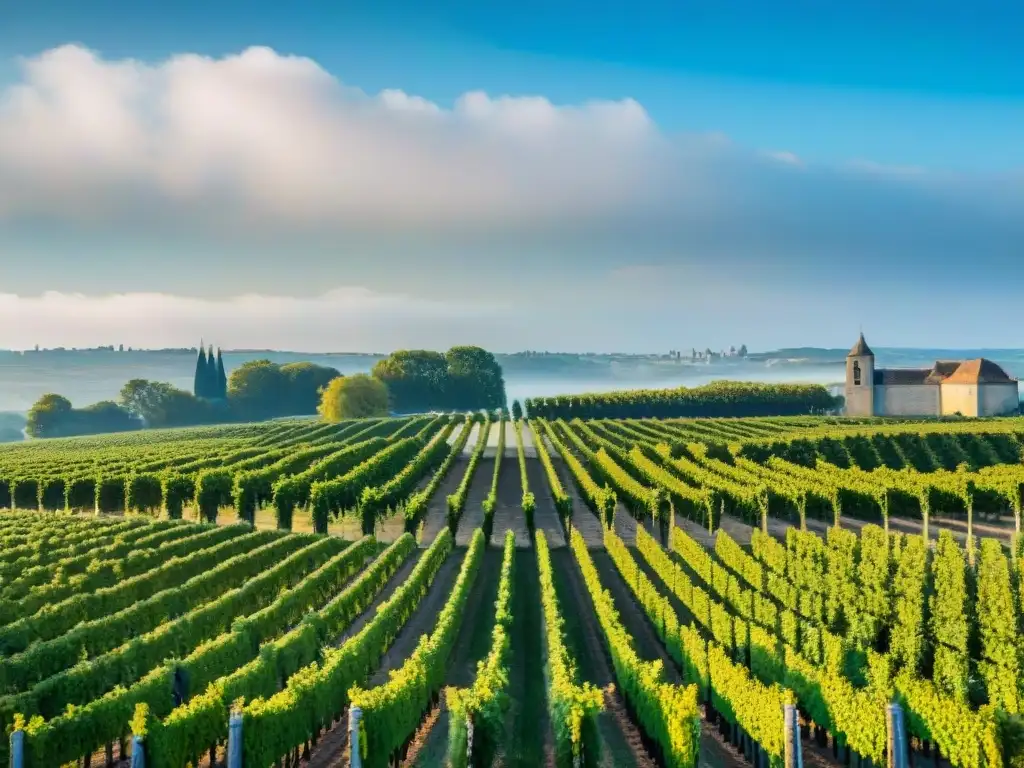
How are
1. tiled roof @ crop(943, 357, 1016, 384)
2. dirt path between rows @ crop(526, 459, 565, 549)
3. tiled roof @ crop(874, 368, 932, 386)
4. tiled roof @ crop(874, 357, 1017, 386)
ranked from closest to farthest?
dirt path between rows @ crop(526, 459, 565, 549) → tiled roof @ crop(943, 357, 1016, 384) → tiled roof @ crop(874, 357, 1017, 386) → tiled roof @ crop(874, 368, 932, 386)

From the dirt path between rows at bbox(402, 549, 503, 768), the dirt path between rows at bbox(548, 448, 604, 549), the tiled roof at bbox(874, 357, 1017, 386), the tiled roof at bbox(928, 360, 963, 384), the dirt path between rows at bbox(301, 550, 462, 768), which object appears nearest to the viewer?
the dirt path between rows at bbox(301, 550, 462, 768)

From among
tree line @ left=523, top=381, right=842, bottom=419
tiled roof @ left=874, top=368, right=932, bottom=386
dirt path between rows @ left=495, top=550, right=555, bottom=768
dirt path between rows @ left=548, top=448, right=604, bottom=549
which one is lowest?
dirt path between rows @ left=548, top=448, right=604, bottom=549

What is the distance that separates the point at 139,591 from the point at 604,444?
58.3 m

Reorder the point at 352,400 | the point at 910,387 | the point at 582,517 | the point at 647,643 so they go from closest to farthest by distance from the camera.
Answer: the point at 647,643 → the point at 582,517 → the point at 910,387 → the point at 352,400

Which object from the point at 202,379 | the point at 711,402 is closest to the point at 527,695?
the point at 711,402

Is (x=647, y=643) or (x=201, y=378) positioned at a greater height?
(x=201, y=378)

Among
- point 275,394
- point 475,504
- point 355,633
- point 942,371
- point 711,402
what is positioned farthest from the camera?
point 275,394

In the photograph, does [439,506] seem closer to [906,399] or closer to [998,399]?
[906,399]

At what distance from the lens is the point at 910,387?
11288cm

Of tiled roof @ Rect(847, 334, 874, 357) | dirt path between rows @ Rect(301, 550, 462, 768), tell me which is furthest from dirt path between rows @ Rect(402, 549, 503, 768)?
tiled roof @ Rect(847, 334, 874, 357)

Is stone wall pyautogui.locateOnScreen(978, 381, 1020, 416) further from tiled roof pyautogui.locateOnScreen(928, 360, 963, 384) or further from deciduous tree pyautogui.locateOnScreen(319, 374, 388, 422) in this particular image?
deciduous tree pyautogui.locateOnScreen(319, 374, 388, 422)

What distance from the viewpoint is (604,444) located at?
84.4m

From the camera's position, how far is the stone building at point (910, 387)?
4279 inches

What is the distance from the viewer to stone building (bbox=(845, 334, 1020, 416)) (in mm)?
108688
